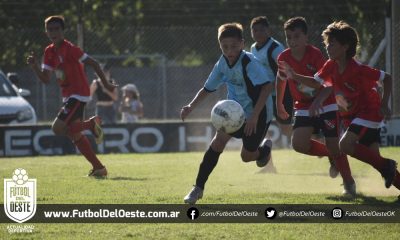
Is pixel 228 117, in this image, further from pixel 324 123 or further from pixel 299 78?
pixel 324 123

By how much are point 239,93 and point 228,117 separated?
1.80ft

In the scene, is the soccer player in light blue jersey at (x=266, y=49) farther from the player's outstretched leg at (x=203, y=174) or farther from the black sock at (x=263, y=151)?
the player's outstretched leg at (x=203, y=174)

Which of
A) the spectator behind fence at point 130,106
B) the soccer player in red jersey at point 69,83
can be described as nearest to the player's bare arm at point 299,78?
the soccer player in red jersey at point 69,83

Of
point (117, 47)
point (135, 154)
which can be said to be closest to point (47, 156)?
point (135, 154)

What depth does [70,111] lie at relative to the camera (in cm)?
1158

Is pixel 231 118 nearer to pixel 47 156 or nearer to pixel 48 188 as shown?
pixel 48 188

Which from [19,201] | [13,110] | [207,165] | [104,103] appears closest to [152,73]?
[104,103]

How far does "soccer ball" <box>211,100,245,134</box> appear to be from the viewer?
845 cm

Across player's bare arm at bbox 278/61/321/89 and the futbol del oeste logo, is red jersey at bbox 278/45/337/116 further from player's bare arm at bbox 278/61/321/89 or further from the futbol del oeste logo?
the futbol del oeste logo

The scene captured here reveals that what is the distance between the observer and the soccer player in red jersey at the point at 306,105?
30.5 ft

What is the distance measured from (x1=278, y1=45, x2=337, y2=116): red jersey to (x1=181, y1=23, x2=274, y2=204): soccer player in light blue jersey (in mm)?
482

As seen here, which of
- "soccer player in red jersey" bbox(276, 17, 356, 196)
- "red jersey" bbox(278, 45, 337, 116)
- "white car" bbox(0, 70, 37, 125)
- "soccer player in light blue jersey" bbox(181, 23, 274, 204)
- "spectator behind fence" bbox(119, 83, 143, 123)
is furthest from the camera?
"spectator behind fence" bbox(119, 83, 143, 123)

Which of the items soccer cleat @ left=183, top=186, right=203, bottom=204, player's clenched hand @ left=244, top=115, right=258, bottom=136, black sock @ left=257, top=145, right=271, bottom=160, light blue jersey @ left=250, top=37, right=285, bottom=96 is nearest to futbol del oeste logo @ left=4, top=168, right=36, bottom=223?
soccer cleat @ left=183, top=186, right=203, bottom=204

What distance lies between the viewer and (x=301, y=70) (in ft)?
31.0
